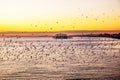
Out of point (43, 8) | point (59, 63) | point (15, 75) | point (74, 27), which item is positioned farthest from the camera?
point (59, 63)

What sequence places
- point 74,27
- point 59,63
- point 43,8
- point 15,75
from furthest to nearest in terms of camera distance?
1. point 59,63
2. point 74,27
3. point 43,8
4. point 15,75

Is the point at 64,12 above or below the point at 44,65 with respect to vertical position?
above

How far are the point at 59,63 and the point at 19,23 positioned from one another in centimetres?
91

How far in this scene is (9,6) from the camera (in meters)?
4.24

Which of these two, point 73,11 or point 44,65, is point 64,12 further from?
point 44,65

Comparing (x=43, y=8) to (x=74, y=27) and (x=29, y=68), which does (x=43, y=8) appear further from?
(x=29, y=68)

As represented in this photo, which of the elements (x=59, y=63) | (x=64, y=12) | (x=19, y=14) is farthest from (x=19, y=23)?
(x=59, y=63)

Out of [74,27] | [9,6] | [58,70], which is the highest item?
[9,6]

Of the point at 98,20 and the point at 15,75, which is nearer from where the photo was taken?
the point at 15,75

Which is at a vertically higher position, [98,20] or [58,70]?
[98,20]

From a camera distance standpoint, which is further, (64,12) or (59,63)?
(59,63)

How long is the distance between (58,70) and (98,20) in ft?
2.72

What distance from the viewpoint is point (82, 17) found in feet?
14.8

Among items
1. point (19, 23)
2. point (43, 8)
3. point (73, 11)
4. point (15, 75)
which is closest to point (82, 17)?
point (73, 11)
